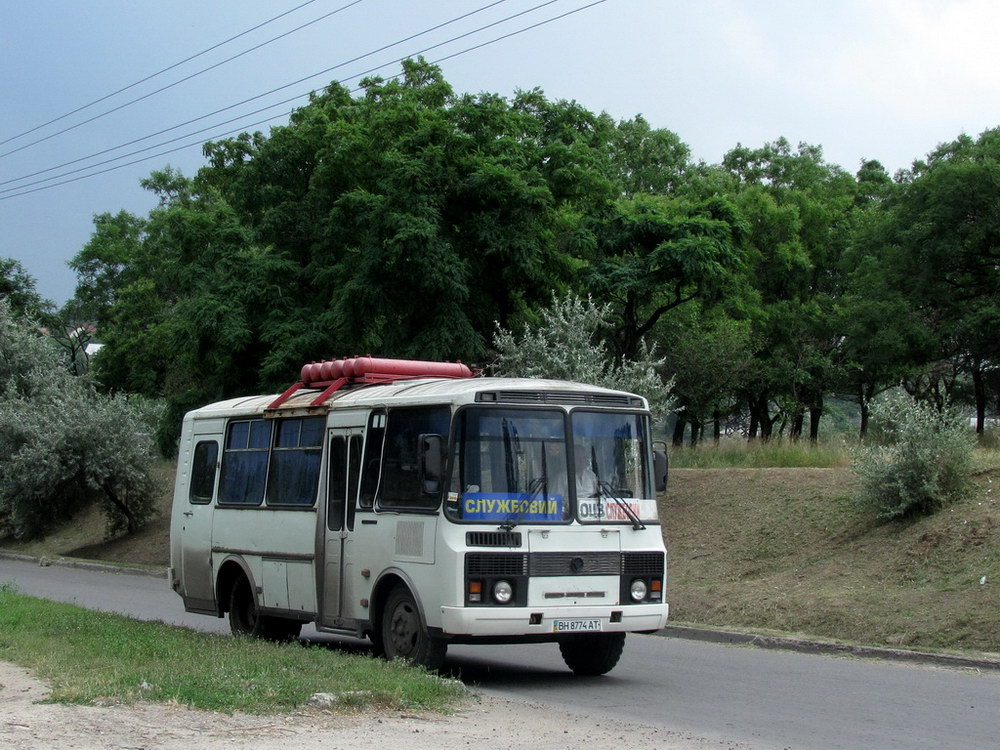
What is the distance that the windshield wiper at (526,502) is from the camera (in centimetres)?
1076

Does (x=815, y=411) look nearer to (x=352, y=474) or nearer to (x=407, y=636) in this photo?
(x=352, y=474)

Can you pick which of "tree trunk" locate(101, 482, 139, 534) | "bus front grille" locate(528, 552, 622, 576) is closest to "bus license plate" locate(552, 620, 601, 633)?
"bus front grille" locate(528, 552, 622, 576)

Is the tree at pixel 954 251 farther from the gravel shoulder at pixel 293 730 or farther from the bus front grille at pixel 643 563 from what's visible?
the gravel shoulder at pixel 293 730

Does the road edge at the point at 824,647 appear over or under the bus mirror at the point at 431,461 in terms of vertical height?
under

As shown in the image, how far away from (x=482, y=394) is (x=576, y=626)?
2.24 m

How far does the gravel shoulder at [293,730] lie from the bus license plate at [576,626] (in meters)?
1.52

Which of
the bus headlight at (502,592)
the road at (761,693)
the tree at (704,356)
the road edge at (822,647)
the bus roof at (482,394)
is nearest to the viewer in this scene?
the road at (761,693)

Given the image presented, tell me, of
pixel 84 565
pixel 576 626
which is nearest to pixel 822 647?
pixel 576 626

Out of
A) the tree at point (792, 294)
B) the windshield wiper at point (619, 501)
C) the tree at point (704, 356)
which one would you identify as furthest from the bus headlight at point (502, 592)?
the tree at point (792, 294)

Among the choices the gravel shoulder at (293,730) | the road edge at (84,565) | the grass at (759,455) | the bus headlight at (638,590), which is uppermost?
the grass at (759,455)

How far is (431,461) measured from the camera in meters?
10.6

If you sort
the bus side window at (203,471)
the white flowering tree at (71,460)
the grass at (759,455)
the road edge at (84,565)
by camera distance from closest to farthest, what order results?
the bus side window at (203,471), the grass at (759,455), the road edge at (84,565), the white flowering tree at (71,460)

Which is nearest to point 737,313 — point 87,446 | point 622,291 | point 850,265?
point 850,265

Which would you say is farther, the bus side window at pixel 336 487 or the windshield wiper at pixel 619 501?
the bus side window at pixel 336 487
